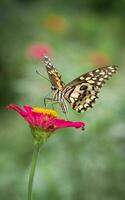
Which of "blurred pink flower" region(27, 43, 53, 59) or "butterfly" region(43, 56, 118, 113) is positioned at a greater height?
"blurred pink flower" region(27, 43, 53, 59)

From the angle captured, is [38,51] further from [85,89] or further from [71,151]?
[85,89]

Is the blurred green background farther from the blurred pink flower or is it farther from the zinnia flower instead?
the zinnia flower

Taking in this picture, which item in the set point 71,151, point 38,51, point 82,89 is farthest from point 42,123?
point 38,51

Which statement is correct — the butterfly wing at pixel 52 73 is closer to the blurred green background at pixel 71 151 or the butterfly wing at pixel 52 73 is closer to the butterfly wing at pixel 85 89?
the butterfly wing at pixel 85 89

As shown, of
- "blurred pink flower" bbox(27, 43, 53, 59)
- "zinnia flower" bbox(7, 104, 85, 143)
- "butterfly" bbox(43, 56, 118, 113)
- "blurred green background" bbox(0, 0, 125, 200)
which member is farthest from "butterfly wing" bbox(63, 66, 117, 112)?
"blurred pink flower" bbox(27, 43, 53, 59)

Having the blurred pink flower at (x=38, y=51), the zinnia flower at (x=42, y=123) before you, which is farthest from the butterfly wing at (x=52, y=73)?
the blurred pink flower at (x=38, y=51)

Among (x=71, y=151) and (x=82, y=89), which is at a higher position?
(x=71, y=151)

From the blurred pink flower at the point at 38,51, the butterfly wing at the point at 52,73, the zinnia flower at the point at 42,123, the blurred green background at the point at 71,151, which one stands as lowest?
Answer: the zinnia flower at the point at 42,123
